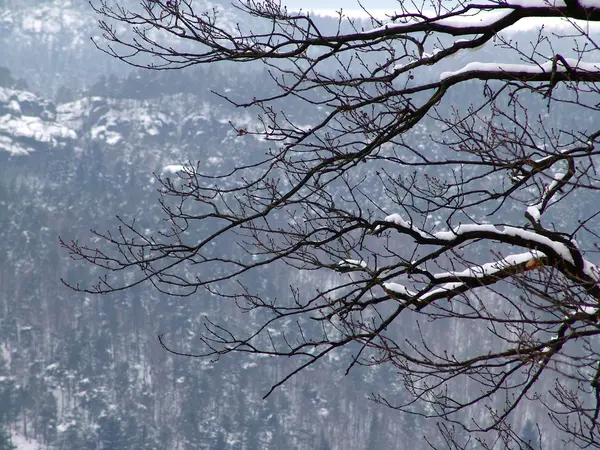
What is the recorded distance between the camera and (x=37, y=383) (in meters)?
138

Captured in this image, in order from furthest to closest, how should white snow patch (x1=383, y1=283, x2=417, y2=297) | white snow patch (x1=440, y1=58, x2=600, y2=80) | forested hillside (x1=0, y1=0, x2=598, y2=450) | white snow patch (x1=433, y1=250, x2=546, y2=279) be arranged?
forested hillside (x1=0, y1=0, x2=598, y2=450) < white snow patch (x1=383, y1=283, x2=417, y2=297) < white snow patch (x1=433, y1=250, x2=546, y2=279) < white snow patch (x1=440, y1=58, x2=600, y2=80)

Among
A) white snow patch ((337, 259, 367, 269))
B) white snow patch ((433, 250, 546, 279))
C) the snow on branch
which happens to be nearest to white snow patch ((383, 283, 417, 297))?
the snow on branch

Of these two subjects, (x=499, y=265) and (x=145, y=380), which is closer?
(x=499, y=265)

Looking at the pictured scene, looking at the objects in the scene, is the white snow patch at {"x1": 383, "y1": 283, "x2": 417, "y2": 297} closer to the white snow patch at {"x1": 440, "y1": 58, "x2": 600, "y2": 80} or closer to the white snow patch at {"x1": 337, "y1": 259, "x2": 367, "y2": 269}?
the white snow patch at {"x1": 337, "y1": 259, "x2": 367, "y2": 269}

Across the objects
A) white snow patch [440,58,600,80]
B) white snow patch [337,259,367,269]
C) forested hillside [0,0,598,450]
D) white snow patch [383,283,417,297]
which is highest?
forested hillside [0,0,598,450]

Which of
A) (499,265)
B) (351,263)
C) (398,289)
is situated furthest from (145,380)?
(499,265)

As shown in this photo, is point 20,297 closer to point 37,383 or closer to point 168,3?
point 37,383

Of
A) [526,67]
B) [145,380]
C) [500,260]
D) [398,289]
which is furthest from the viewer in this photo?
[145,380]

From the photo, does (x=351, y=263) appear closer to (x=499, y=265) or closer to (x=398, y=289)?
(x=398, y=289)

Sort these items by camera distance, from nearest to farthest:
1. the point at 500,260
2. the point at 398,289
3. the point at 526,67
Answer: the point at 526,67 < the point at 500,260 < the point at 398,289

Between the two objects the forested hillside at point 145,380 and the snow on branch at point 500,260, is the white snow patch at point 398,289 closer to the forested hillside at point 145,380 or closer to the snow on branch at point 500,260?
the snow on branch at point 500,260

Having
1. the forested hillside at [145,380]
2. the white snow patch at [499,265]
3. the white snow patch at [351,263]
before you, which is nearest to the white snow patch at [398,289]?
the white snow patch at [351,263]

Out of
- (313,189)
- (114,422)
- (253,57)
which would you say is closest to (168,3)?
(253,57)

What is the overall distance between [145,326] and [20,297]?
97.4 ft
